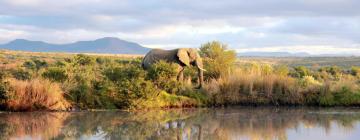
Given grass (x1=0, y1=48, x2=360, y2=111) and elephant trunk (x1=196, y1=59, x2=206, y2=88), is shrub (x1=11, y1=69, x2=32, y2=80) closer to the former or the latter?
grass (x1=0, y1=48, x2=360, y2=111)

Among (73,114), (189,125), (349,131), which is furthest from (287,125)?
(73,114)

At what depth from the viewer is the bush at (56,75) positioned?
20.2 metres

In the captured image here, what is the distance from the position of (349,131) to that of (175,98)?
25.5 feet

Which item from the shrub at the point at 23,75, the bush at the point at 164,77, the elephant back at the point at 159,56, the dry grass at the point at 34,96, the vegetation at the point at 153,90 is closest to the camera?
the dry grass at the point at 34,96

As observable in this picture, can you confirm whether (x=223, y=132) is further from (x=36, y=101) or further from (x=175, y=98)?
(x=36, y=101)

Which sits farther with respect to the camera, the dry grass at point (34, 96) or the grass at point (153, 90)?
the grass at point (153, 90)

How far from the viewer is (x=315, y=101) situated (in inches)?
812

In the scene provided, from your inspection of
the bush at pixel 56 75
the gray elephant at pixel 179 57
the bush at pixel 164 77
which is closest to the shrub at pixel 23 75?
the bush at pixel 56 75

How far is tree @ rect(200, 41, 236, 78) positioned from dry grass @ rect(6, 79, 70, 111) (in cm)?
787

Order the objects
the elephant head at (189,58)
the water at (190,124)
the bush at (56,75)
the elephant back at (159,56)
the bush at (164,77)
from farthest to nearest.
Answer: the elephant back at (159,56)
the elephant head at (189,58)
the bush at (56,75)
the bush at (164,77)
the water at (190,124)

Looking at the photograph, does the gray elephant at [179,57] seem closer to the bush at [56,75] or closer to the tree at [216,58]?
the tree at [216,58]

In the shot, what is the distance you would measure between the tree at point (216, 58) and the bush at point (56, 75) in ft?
22.9

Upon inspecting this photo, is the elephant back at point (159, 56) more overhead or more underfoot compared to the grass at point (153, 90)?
more overhead

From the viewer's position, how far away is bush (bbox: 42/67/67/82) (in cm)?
2023
